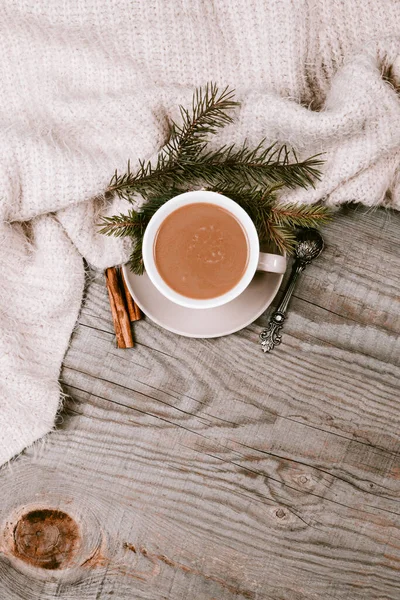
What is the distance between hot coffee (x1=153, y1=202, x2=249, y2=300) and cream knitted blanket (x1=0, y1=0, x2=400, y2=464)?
0.14 metres

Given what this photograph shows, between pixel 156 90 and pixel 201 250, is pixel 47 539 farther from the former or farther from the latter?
pixel 156 90

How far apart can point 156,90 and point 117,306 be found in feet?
1.27

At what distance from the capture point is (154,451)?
41.1 inches

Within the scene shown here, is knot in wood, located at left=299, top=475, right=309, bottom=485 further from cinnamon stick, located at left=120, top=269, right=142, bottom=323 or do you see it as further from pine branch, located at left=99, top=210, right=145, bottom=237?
pine branch, located at left=99, top=210, right=145, bottom=237

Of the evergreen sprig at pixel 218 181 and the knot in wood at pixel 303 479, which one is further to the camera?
the knot in wood at pixel 303 479

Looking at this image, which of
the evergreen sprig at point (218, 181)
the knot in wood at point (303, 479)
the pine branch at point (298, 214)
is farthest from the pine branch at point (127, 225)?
the knot in wood at point (303, 479)

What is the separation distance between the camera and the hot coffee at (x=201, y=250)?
2.85ft

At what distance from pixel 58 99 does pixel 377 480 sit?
0.91 m

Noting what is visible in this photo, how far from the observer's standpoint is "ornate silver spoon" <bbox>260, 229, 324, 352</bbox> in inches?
39.4

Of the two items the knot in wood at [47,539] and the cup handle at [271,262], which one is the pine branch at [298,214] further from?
the knot in wood at [47,539]

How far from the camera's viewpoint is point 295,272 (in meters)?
1.01

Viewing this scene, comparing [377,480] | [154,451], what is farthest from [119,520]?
[377,480]

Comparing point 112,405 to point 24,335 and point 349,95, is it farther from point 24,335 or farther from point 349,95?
point 349,95

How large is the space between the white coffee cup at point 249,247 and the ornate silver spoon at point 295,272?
147 mm
